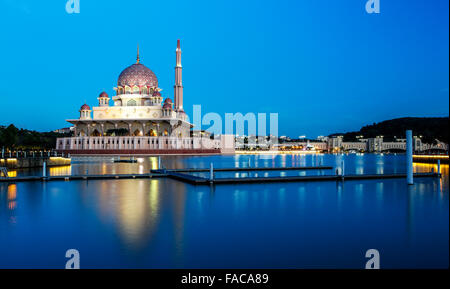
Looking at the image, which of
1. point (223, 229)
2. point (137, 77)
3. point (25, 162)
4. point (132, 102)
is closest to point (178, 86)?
point (137, 77)

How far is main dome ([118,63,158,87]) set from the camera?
72438 mm

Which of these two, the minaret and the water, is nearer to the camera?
the water

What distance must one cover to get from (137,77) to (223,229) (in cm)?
6795

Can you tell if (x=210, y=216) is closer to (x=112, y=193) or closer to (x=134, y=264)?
(x=134, y=264)

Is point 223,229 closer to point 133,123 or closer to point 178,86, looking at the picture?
point 133,123

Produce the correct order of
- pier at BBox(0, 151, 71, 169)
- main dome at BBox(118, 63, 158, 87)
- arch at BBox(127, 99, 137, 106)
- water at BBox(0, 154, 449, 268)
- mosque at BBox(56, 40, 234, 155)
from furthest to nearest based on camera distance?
main dome at BBox(118, 63, 158, 87) → arch at BBox(127, 99, 137, 106) → mosque at BBox(56, 40, 234, 155) → pier at BBox(0, 151, 71, 169) → water at BBox(0, 154, 449, 268)

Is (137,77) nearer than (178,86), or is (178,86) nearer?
(137,77)

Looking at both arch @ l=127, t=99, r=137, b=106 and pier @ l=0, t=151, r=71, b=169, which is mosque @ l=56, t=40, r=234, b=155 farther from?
pier @ l=0, t=151, r=71, b=169

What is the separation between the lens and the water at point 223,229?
6152 millimetres

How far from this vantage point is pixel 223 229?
27.1 feet

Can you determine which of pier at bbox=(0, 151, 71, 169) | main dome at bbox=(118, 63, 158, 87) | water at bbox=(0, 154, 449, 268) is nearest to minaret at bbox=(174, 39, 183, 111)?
main dome at bbox=(118, 63, 158, 87)

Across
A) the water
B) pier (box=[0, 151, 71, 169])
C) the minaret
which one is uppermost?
the minaret

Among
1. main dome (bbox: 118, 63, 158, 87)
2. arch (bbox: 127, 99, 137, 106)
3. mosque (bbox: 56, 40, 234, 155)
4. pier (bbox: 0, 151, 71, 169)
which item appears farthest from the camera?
main dome (bbox: 118, 63, 158, 87)

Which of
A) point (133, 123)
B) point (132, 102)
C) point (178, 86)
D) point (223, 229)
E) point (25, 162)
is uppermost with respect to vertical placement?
point (178, 86)
